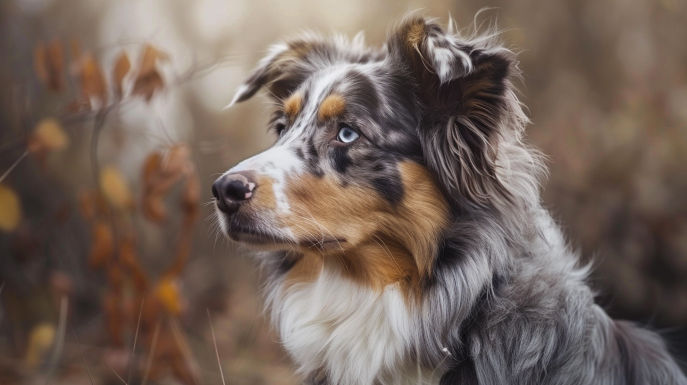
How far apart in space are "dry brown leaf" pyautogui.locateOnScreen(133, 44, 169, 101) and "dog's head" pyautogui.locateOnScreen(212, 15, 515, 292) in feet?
4.42

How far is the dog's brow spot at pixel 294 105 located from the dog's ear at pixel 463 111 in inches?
22.1

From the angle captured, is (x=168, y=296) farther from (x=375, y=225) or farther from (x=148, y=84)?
(x=375, y=225)

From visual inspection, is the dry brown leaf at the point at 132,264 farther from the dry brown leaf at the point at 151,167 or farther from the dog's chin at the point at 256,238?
the dog's chin at the point at 256,238

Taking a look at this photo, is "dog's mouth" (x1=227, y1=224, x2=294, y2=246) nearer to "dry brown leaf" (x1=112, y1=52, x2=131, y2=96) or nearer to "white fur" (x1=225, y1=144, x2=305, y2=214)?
"white fur" (x1=225, y1=144, x2=305, y2=214)

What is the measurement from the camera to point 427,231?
7.68 feet

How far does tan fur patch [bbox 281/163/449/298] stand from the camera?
2.25 m

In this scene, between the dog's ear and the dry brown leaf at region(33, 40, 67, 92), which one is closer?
the dog's ear

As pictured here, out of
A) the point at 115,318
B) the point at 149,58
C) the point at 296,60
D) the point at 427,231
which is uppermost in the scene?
the point at 296,60

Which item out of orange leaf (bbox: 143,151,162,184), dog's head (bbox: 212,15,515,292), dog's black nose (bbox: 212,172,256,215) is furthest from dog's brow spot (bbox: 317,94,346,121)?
orange leaf (bbox: 143,151,162,184)

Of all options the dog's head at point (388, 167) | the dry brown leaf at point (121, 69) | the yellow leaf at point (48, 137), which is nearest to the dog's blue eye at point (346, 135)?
the dog's head at point (388, 167)

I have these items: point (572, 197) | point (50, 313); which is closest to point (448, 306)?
point (572, 197)

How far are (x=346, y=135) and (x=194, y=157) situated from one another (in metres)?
2.46

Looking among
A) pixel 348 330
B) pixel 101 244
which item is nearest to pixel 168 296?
pixel 101 244

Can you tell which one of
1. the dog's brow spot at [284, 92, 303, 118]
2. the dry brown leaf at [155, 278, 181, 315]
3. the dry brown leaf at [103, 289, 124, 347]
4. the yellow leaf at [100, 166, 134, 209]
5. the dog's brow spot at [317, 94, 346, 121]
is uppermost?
the dog's brow spot at [317, 94, 346, 121]
